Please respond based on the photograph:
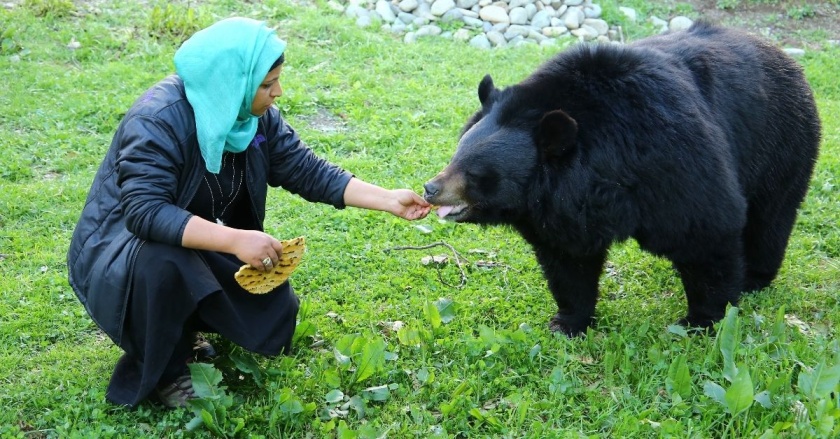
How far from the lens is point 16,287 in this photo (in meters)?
4.58

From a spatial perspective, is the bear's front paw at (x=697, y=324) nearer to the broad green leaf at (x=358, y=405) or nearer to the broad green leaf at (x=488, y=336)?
the broad green leaf at (x=488, y=336)

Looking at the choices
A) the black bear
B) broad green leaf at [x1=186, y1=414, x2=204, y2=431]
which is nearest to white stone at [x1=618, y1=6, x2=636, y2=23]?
the black bear

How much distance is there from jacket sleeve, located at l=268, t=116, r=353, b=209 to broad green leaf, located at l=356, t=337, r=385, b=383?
68 cm

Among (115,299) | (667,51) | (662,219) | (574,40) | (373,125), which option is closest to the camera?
(115,299)

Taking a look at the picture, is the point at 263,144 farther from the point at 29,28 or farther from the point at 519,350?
the point at 29,28

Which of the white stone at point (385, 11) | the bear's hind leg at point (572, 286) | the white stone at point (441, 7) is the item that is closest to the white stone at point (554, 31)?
the white stone at point (441, 7)

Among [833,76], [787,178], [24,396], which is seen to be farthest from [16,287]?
[833,76]

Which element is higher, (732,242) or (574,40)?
(732,242)

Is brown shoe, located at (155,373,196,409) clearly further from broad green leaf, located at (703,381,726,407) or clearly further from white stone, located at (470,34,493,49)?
white stone, located at (470,34,493,49)

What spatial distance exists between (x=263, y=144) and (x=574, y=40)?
6449 mm

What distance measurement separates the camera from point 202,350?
152 inches

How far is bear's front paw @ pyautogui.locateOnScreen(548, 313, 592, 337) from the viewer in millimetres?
4363

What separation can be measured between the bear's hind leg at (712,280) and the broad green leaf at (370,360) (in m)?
1.48

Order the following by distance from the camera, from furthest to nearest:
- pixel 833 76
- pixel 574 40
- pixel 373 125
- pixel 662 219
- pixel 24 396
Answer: pixel 574 40 → pixel 833 76 → pixel 373 125 → pixel 662 219 → pixel 24 396
